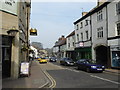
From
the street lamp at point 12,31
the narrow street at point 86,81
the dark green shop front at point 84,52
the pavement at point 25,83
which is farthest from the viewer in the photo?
the dark green shop front at point 84,52

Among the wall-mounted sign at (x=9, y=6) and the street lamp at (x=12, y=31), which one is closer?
the wall-mounted sign at (x=9, y=6)

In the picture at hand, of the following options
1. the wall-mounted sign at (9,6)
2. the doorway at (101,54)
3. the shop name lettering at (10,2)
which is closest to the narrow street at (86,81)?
the wall-mounted sign at (9,6)

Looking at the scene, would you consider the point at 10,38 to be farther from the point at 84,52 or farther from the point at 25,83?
the point at 84,52

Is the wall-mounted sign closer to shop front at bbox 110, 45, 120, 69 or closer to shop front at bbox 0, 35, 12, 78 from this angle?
shop front at bbox 0, 35, 12, 78

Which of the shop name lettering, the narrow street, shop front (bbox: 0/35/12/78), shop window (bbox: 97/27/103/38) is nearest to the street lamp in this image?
shop front (bbox: 0/35/12/78)

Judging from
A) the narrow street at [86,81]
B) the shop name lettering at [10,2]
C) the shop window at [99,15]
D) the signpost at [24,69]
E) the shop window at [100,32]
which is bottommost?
the narrow street at [86,81]

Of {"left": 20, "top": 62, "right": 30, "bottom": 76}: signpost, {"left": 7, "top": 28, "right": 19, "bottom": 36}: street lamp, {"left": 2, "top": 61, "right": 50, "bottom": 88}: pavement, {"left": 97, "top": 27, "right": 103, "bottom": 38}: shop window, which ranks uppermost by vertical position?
{"left": 97, "top": 27, "right": 103, "bottom": 38}: shop window

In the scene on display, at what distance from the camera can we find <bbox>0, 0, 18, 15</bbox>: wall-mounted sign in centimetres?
1013

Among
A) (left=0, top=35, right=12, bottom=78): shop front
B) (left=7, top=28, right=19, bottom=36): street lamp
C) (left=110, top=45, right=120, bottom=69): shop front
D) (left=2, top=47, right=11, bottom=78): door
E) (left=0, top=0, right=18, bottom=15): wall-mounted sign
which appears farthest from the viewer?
(left=110, top=45, right=120, bottom=69): shop front

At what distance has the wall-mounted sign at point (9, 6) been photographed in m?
10.1

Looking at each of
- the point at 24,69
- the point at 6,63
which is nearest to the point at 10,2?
the point at 6,63

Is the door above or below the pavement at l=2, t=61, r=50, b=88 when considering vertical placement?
above

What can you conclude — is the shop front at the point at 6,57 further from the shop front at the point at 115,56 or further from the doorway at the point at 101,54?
the doorway at the point at 101,54

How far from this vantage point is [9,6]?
10.8m
